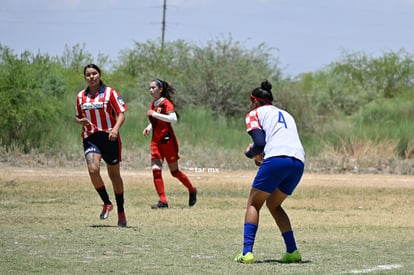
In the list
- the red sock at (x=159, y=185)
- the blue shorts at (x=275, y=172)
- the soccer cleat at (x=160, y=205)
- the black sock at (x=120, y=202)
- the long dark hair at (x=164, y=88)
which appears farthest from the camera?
the long dark hair at (x=164, y=88)

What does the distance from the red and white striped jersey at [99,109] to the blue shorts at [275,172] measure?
3966 mm

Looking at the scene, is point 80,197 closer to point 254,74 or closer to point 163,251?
point 163,251

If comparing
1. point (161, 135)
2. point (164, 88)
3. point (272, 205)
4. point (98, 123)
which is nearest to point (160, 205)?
point (161, 135)

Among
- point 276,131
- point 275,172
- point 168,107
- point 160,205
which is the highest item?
point 276,131

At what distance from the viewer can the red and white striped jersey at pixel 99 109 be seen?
1309cm

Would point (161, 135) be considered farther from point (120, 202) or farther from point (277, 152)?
point (277, 152)

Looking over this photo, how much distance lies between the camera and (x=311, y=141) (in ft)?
102

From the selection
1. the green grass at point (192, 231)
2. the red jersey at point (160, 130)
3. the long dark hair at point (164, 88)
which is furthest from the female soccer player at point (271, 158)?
the red jersey at point (160, 130)

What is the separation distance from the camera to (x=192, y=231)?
41.8 feet

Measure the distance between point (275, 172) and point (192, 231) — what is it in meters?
3.43

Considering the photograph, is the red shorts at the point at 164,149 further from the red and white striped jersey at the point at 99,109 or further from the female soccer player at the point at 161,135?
the red and white striped jersey at the point at 99,109

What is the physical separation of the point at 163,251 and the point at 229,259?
0.95m

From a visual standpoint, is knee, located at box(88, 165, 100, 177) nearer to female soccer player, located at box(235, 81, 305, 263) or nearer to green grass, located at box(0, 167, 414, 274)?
green grass, located at box(0, 167, 414, 274)

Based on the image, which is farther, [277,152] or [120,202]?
[120,202]
